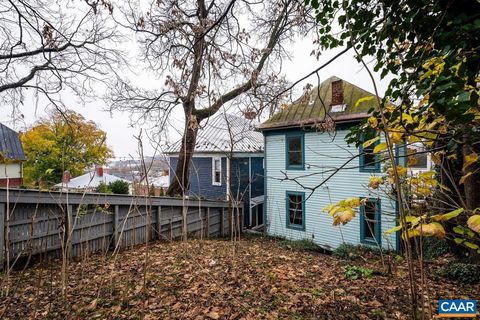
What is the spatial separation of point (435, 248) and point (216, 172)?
10.9m

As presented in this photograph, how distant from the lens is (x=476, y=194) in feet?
12.9

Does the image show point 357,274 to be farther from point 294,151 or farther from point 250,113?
point 294,151

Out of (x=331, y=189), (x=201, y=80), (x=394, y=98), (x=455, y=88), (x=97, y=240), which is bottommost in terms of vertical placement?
(x=97, y=240)

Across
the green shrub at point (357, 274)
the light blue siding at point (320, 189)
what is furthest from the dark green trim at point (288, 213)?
the green shrub at point (357, 274)

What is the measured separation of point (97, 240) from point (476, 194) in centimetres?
801

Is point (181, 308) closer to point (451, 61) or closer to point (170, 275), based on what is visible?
point (170, 275)

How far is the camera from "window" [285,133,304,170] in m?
11.6

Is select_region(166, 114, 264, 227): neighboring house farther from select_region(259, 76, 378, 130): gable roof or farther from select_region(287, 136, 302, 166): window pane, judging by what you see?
select_region(287, 136, 302, 166): window pane

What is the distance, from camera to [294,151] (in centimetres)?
1180

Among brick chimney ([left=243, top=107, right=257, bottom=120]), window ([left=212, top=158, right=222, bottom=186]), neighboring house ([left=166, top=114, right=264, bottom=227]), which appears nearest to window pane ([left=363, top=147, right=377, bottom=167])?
brick chimney ([left=243, top=107, right=257, bottom=120])

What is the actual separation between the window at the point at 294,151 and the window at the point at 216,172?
4.79 metres

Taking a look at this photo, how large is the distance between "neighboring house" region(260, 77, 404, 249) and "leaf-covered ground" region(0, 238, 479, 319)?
5.49 m

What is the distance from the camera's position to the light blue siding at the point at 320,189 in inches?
401

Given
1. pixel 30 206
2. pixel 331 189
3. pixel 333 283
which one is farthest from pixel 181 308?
pixel 331 189
